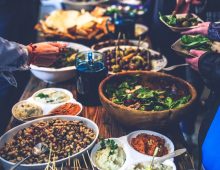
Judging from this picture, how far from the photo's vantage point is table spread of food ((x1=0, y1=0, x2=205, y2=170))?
1.72 m

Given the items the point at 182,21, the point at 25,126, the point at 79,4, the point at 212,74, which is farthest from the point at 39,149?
the point at 79,4

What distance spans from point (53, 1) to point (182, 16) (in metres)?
3.44

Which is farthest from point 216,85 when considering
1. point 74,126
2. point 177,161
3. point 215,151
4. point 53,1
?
point 53,1

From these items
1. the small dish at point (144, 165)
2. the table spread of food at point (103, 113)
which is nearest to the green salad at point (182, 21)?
the table spread of food at point (103, 113)

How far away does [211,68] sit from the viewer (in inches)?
75.3

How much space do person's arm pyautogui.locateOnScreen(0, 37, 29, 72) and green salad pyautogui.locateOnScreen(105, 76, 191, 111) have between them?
0.59 metres

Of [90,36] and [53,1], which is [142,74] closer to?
[90,36]

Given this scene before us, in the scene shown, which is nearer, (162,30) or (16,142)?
(16,142)

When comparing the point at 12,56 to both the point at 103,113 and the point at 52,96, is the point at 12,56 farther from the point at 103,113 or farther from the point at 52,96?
the point at 103,113

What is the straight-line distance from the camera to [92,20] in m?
3.48

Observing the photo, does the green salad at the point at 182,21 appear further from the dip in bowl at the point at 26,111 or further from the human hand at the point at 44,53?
the dip in bowl at the point at 26,111

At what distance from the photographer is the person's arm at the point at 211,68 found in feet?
6.23

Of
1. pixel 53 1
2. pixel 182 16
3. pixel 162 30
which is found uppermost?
pixel 182 16

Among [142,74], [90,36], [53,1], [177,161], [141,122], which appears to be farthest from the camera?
[53,1]
